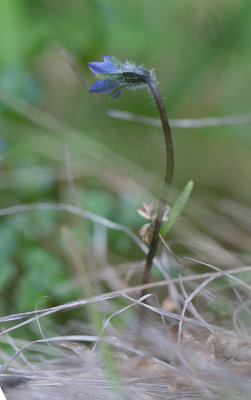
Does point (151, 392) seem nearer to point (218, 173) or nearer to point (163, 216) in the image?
point (163, 216)

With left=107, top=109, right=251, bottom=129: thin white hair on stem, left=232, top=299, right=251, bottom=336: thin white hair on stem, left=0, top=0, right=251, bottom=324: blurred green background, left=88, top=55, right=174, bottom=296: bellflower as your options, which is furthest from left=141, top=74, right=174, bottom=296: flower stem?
left=107, top=109, right=251, bottom=129: thin white hair on stem

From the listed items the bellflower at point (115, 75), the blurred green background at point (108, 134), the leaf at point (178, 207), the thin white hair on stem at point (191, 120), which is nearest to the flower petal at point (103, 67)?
the bellflower at point (115, 75)

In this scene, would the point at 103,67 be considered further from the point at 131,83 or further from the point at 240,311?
the point at 240,311

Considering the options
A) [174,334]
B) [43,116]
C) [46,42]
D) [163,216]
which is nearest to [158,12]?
[46,42]

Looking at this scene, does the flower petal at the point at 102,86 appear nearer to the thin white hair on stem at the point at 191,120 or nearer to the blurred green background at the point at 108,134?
the blurred green background at the point at 108,134

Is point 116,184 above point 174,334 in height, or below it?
above

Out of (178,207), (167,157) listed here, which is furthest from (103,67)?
(178,207)
